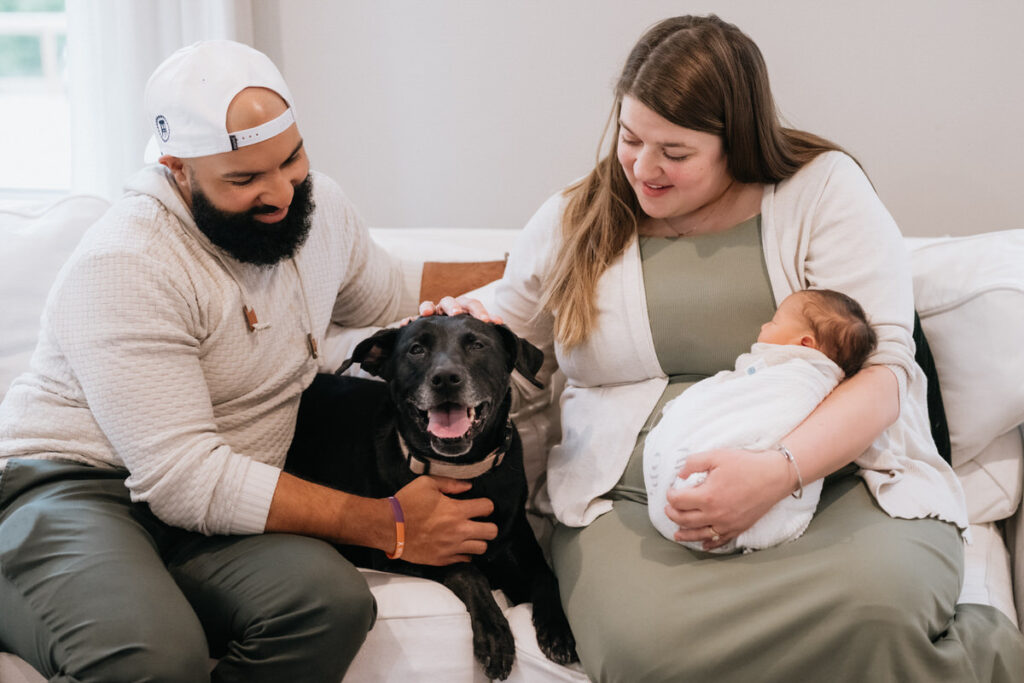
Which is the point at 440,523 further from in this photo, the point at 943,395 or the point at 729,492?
the point at 943,395

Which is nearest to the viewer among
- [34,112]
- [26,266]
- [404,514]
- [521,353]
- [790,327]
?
[790,327]

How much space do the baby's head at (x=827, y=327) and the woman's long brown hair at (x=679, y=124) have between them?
0.96 feet

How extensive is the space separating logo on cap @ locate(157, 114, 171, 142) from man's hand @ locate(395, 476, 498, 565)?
78 centimetres

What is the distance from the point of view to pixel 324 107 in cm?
281

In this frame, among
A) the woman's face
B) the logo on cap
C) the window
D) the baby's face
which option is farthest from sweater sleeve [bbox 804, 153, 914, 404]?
the window

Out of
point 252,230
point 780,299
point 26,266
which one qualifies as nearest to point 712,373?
point 780,299

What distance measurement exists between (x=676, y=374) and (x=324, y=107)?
1.61 meters

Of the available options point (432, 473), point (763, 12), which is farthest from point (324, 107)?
point (432, 473)

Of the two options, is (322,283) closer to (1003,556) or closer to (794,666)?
(794,666)

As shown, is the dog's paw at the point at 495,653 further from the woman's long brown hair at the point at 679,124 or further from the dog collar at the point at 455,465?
the woman's long brown hair at the point at 679,124

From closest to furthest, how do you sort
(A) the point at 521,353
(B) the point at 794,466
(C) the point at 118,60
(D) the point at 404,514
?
(B) the point at 794,466 < (D) the point at 404,514 < (A) the point at 521,353 < (C) the point at 118,60

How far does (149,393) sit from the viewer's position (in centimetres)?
152

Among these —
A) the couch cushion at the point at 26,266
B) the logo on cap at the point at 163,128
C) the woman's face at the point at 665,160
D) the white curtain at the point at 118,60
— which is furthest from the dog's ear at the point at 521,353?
the white curtain at the point at 118,60

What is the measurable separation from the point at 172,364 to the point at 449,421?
0.49m
